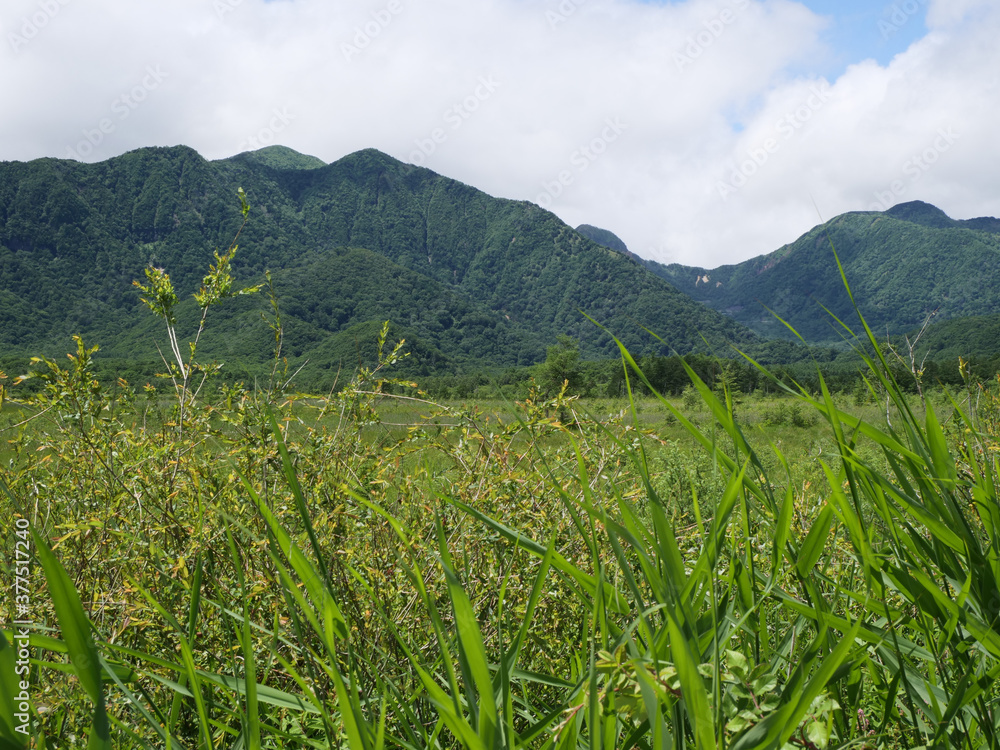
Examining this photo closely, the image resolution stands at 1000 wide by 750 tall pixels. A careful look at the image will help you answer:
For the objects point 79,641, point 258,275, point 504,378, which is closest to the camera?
point 79,641

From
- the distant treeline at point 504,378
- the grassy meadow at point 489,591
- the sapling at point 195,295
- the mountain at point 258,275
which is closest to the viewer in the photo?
the grassy meadow at point 489,591

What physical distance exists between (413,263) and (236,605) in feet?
663

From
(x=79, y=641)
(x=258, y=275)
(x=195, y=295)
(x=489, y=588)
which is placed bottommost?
(x=489, y=588)

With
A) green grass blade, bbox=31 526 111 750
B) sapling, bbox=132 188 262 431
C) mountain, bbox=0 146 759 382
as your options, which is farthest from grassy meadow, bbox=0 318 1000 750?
mountain, bbox=0 146 759 382

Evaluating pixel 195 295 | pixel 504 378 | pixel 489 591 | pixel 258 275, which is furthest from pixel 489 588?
pixel 258 275

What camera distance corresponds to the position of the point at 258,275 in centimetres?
12044

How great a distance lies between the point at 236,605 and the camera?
6.05 ft

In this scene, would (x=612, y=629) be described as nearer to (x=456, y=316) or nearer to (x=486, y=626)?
(x=486, y=626)

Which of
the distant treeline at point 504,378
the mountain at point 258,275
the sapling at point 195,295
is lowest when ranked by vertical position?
the distant treeline at point 504,378

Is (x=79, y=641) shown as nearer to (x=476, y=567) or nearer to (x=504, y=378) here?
(x=476, y=567)

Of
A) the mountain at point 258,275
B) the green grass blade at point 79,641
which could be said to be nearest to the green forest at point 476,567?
the green grass blade at point 79,641

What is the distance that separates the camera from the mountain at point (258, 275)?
104 m

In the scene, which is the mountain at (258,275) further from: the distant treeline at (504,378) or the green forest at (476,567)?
the green forest at (476,567)

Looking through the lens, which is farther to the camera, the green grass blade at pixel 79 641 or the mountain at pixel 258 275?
the mountain at pixel 258 275
